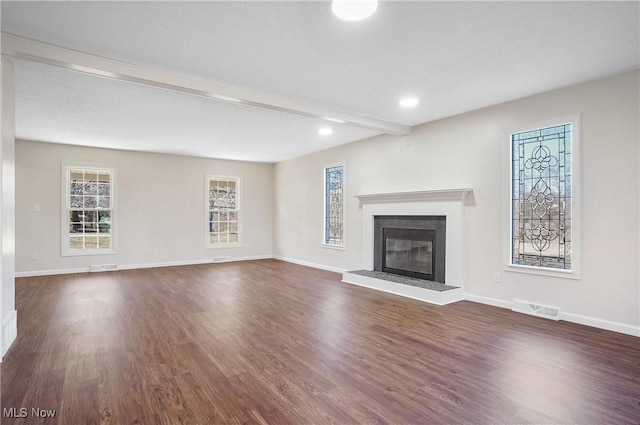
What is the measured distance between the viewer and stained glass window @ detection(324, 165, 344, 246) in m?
7.02

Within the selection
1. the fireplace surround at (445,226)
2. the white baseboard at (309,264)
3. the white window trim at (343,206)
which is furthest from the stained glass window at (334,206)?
the fireplace surround at (445,226)

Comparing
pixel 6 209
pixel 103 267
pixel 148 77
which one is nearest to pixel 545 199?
pixel 148 77

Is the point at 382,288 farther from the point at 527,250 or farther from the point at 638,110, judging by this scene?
the point at 638,110

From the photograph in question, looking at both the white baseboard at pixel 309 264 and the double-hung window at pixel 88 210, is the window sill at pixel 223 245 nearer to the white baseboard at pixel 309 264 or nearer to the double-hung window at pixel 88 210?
the white baseboard at pixel 309 264

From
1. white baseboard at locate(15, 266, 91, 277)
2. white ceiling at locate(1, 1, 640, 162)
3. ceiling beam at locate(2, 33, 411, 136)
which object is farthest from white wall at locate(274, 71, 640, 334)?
white baseboard at locate(15, 266, 91, 277)

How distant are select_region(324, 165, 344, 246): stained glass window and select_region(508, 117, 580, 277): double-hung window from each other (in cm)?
341

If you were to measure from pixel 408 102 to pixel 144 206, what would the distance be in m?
6.15

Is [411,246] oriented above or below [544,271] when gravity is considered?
above

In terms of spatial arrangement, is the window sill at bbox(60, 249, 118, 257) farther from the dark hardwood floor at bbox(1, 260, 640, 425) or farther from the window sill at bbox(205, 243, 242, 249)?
the dark hardwood floor at bbox(1, 260, 640, 425)

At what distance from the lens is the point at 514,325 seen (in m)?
3.59

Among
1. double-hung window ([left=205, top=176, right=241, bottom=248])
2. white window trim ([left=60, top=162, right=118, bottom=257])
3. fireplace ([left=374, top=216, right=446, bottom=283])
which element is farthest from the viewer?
double-hung window ([left=205, top=176, right=241, bottom=248])

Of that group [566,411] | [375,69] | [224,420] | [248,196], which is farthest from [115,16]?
[248,196]

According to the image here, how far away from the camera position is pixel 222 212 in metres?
8.64

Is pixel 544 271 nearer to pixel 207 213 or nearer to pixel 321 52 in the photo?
pixel 321 52
